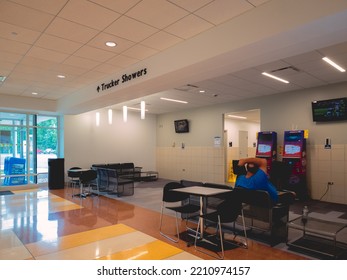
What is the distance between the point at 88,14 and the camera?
11.4 ft

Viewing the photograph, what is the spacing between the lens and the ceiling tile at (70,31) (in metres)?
3.72

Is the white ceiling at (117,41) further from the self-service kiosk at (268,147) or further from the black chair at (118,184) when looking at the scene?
the black chair at (118,184)

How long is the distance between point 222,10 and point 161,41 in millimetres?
1282

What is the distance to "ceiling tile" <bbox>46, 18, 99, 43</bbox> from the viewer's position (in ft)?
12.2

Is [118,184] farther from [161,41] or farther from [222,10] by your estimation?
[222,10]

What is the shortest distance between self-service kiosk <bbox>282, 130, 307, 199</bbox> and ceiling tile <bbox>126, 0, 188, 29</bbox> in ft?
17.3

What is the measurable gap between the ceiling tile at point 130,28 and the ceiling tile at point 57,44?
895mm

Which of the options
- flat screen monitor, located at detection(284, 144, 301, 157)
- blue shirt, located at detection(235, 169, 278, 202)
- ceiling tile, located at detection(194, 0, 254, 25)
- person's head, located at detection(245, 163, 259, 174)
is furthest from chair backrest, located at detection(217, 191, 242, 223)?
flat screen monitor, located at detection(284, 144, 301, 157)

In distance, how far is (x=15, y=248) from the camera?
3789mm

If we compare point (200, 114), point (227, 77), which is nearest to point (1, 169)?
point (200, 114)

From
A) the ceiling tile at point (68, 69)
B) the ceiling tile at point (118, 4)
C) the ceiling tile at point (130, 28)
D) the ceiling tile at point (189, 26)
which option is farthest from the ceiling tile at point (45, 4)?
the ceiling tile at point (68, 69)

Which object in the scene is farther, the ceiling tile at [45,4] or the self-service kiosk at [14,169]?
the self-service kiosk at [14,169]

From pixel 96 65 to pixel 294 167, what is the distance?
5818mm
